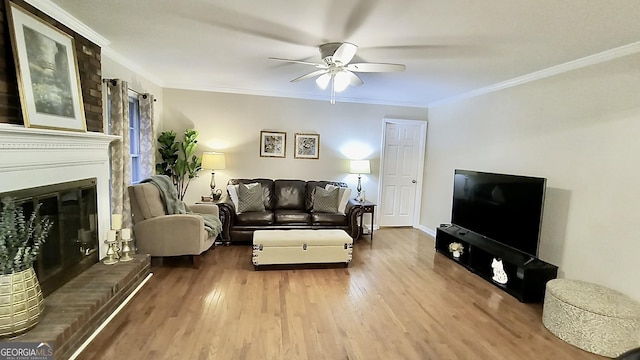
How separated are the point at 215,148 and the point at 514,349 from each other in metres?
4.81

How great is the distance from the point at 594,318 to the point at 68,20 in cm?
481

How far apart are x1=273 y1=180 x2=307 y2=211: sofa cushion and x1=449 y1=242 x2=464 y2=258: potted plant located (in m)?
2.36

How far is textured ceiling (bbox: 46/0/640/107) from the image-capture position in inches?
82.9

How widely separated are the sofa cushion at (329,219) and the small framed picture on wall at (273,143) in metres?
1.41

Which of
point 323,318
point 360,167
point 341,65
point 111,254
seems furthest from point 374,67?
point 111,254

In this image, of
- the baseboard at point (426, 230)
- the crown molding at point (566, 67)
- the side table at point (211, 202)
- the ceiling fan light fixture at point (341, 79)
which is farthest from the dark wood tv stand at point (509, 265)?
the side table at point (211, 202)

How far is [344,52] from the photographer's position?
8.58 ft

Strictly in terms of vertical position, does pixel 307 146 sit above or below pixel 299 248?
above

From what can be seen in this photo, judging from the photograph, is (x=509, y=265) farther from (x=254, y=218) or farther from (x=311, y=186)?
(x=254, y=218)

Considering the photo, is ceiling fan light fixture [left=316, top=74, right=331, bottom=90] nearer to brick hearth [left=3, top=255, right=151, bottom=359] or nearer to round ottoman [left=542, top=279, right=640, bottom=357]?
brick hearth [left=3, top=255, right=151, bottom=359]

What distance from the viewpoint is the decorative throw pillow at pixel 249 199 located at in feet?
15.7

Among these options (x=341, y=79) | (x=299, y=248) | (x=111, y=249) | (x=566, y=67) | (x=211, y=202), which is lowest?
(x=299, y=248)

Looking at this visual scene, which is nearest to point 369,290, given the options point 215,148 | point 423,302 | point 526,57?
point 423,302

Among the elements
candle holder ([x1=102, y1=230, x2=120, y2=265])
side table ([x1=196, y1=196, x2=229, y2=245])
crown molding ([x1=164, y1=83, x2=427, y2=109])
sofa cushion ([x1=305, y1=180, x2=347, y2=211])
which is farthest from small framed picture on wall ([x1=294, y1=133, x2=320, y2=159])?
candle holder ([x1=102, y1=230, x2=120, y2=265])
